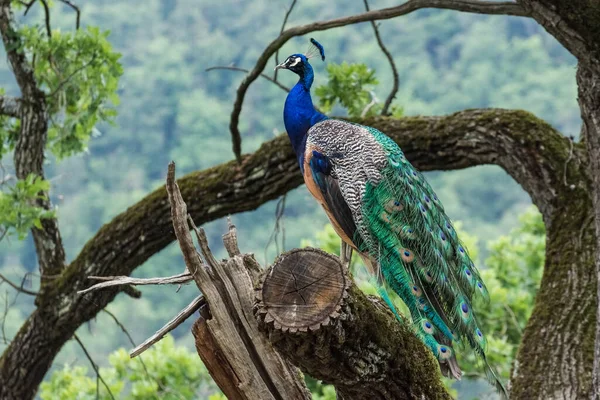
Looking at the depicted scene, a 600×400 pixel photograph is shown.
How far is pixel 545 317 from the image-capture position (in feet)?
15.5

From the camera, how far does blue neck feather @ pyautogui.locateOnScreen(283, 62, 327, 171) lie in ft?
16.3

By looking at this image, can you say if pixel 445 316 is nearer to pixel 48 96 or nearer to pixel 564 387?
pixel 564 387

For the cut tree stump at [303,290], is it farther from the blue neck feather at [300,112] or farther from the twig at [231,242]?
the blue neck feather at [300,112]

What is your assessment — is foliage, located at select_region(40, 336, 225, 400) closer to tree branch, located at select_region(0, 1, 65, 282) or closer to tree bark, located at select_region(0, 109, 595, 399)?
tree branch, located at select_region(0, 1, 65, 282)

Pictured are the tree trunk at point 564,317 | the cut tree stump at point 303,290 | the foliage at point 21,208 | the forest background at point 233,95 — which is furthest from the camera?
the forest background at point 233,95

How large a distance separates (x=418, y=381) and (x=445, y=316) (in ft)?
1.70

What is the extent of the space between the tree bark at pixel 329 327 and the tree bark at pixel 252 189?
186 cm

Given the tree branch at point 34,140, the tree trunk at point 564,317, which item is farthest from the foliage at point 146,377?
the tree trunk at point 564,317

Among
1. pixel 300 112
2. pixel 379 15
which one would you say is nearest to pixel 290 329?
pixel 300 112

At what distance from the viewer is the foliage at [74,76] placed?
6.32 m

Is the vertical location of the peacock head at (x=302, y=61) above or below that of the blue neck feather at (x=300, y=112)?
above

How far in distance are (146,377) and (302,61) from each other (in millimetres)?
5366

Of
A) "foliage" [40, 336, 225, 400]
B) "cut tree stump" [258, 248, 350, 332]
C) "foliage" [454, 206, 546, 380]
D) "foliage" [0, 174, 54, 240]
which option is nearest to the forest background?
"foliage" [454, 206, 546, 380]

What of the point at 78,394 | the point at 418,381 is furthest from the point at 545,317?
the point at 78,394
